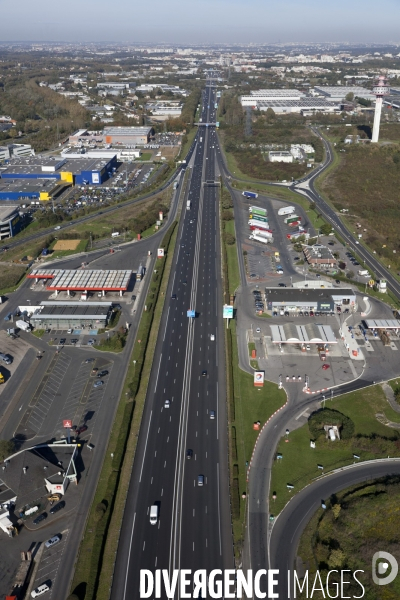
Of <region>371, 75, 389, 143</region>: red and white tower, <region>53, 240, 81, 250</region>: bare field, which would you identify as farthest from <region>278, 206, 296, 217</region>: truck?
<region>371, 75, 389, 143</region>: red and white tower

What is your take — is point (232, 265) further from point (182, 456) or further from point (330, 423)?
point (182, 456)

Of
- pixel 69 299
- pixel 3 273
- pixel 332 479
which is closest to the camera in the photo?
pixel 332 479

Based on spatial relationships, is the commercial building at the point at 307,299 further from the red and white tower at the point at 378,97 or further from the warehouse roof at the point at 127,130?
the warehouse roof at the point at 127,130

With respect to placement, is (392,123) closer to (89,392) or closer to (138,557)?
(89,392)

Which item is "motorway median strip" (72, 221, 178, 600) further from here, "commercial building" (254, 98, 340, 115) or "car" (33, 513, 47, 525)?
"commercial building" (254, 98, 340, 115)

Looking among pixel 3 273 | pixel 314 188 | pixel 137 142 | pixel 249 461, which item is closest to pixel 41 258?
pixel 3 273

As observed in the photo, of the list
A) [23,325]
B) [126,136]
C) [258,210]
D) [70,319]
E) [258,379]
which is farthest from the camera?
[126,136]

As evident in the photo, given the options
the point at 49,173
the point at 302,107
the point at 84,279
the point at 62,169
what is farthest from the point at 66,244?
the point at 302,107
